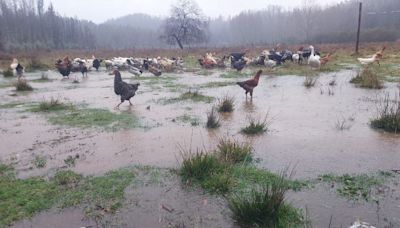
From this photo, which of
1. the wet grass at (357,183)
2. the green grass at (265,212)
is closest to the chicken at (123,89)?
the wet grass at (357,183)

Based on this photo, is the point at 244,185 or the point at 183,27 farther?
the point at 183,27

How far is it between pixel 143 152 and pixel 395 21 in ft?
250

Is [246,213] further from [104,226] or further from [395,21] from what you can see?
[395,21]

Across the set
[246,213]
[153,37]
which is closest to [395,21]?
[153,37]

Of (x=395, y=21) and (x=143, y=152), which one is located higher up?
(x=395, y=21)

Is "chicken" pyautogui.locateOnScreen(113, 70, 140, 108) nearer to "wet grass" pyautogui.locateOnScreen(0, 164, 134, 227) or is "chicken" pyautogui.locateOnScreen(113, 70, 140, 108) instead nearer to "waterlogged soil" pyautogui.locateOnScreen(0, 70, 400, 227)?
"waterlogged soil" pyautogui.locateOnScreen(0, 70, 400, 227)

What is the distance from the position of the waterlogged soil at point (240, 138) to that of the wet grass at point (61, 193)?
224 millimetres

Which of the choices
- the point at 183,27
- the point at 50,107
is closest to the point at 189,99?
the point at 50,107

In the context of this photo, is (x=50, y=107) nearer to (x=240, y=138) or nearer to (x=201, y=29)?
(x=240, y=138)

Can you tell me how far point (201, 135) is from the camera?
276 inches

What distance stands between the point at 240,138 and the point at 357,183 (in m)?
2.50

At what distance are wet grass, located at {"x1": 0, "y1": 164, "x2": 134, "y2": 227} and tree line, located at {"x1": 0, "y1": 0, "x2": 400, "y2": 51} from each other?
52.4 m

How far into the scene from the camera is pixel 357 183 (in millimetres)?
4609

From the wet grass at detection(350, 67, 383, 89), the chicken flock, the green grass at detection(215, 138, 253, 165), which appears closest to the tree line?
the chicken flock
